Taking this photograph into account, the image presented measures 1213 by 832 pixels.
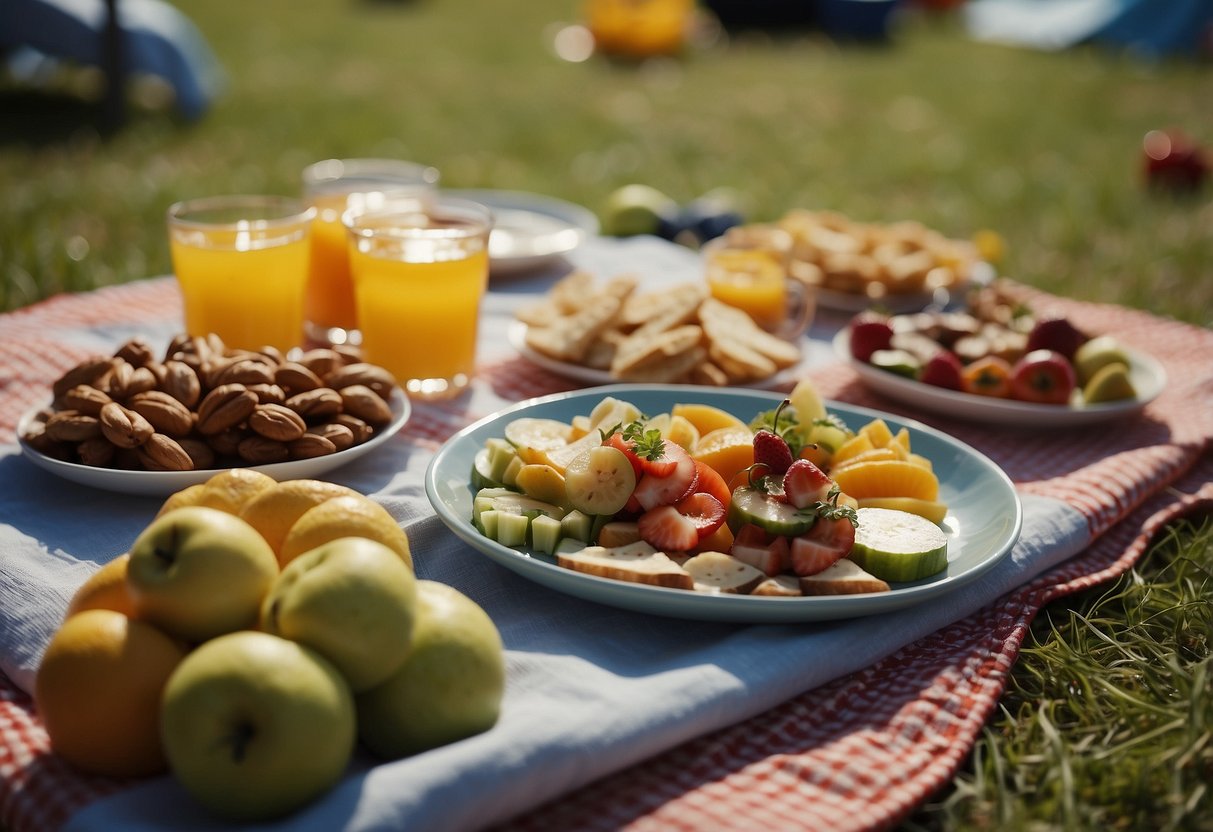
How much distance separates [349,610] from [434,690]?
6.3 inches

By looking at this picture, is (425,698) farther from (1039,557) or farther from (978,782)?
(1039,557)

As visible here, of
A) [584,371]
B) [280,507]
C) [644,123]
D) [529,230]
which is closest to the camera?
[280,507]

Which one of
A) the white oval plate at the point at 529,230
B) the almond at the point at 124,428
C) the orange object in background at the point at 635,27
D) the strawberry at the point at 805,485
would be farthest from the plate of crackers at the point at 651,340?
the orange object in background at the point at 635,27

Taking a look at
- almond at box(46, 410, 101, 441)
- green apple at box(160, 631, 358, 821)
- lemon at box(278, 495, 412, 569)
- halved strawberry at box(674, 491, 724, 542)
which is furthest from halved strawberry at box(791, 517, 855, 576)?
almond at box(46, 410, 101, 441)

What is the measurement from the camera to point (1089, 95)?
8836 mm

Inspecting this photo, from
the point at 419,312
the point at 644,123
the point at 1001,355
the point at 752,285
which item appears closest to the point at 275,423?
the point at 419,312

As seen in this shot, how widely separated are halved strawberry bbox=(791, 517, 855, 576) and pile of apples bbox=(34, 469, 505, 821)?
0.47m

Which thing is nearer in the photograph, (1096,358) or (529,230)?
(1096,358)

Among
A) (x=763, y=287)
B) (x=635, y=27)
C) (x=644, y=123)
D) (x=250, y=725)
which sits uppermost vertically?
(x=635, y=27)

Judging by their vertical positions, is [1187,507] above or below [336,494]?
below

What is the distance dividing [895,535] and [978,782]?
376 mm

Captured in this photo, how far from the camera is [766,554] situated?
63.0 inches

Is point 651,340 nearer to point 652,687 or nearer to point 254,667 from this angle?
point 652,687

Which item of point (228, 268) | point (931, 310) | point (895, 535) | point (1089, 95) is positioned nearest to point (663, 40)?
point (1089, 95)
